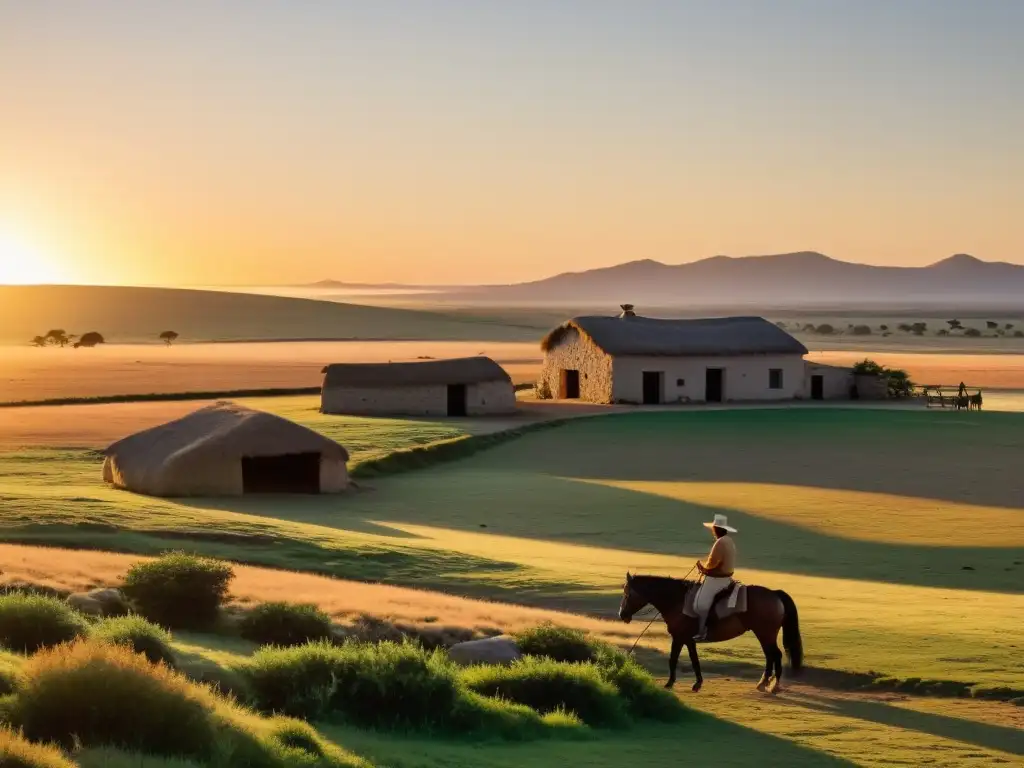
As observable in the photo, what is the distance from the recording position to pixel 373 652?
15680 mm

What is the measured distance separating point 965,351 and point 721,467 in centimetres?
8646

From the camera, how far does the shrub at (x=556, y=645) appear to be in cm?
1852

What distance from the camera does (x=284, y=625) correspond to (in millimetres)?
19453

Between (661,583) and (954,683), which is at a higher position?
(661,583)

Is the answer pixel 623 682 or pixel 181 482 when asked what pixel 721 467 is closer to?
pixel 181 482

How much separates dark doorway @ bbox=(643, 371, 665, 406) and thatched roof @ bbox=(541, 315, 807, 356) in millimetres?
1224

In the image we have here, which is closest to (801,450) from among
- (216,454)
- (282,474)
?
(282,474)

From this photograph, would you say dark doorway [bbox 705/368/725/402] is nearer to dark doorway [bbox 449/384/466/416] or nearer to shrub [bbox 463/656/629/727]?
dark doorway [bbox 449/384/466/416]

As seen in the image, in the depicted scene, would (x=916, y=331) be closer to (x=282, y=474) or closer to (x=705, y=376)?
(x=705, y=376)

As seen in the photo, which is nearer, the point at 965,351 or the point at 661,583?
the point at 661,583

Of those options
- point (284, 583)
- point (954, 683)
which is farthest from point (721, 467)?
point (954, 683)

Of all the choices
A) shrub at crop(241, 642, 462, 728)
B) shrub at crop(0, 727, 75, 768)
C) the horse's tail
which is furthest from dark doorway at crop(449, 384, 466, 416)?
shrub at crop(0, 727, 75, 768)

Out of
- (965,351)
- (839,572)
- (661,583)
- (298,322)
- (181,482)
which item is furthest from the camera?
(298,322)

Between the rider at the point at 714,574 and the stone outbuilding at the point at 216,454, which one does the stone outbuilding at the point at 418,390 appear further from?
the rider at the point at 714,574
